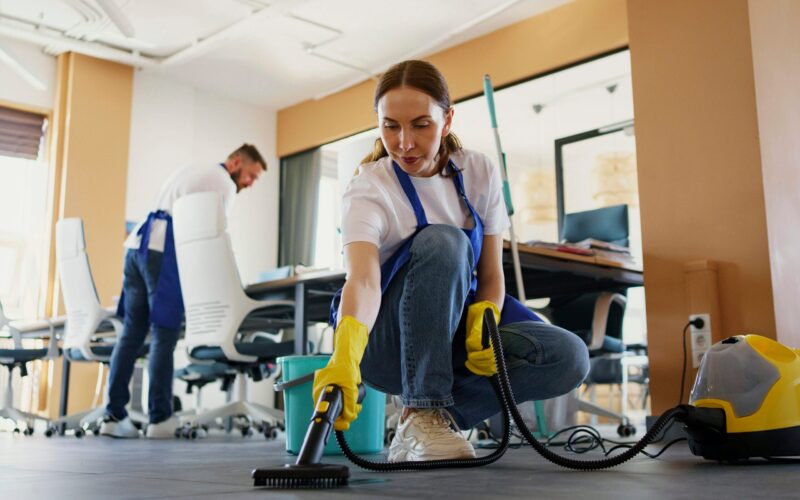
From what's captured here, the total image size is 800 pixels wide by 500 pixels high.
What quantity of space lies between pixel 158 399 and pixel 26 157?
377 cm

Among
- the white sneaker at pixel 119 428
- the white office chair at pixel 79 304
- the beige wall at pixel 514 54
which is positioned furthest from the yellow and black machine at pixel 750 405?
the beige wall at pixel 514 54

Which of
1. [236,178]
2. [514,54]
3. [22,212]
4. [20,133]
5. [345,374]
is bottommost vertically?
[345,374]

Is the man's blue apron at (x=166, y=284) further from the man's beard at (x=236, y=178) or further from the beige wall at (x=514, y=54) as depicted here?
the beige wall at (x=514, y=54)

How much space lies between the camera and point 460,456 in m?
1.41

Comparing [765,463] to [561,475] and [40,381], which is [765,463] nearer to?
[561,475]

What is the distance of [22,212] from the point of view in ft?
20.6

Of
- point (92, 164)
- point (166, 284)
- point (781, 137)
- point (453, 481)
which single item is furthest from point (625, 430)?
point (92, 164)

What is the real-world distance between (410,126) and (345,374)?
1.72ft

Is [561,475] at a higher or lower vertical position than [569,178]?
lower

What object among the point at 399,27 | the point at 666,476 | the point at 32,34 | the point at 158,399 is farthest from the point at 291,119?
the point at 666,476

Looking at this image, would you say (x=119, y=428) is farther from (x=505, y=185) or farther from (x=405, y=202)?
(x=405, y=202)

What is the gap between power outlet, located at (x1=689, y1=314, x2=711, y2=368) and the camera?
2.65 metres

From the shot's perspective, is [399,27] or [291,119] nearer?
[399,27]

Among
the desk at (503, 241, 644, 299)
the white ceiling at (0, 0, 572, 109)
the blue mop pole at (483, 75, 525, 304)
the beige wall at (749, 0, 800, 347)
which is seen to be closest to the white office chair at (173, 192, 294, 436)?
the desk at (503, 241, 644, 299)
